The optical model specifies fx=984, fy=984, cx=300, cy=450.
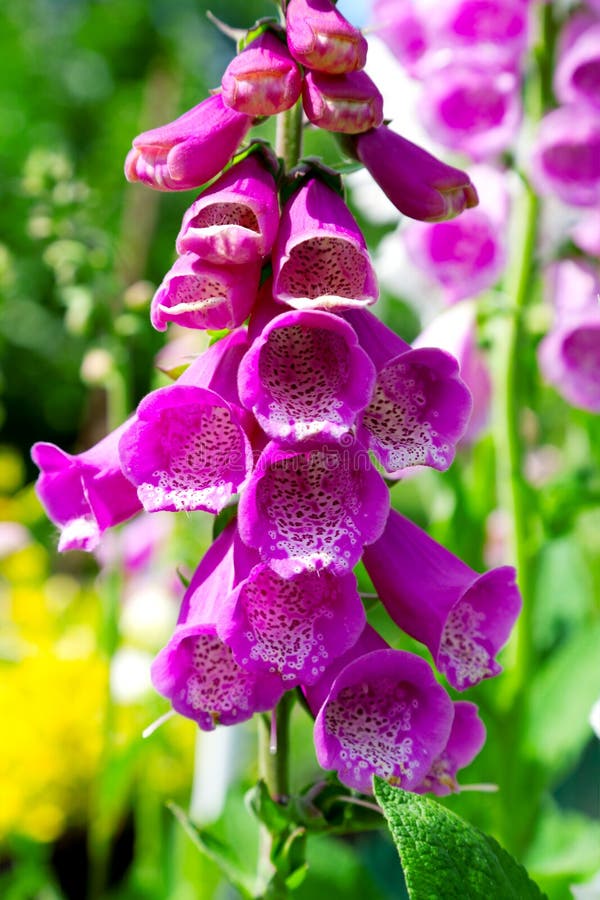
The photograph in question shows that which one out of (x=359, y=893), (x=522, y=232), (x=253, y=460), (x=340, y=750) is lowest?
(x=359, y=893)

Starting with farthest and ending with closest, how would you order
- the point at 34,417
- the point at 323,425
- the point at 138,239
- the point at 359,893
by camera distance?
the point at 34,417
the point at 138,239
the point at 359,893
the point at 323,425

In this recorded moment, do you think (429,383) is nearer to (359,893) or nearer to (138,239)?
(359,893)

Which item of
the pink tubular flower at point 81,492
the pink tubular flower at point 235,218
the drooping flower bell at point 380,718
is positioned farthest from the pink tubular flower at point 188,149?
the drooping flower bell at point 380,718

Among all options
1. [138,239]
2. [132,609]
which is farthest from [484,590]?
[138,239]

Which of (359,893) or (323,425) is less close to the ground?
(323,425)

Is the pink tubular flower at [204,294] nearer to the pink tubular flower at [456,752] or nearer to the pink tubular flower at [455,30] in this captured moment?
the pink tubular flower at [456,752]

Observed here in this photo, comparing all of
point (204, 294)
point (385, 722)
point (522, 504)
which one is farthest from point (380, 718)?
point (522, 504)
